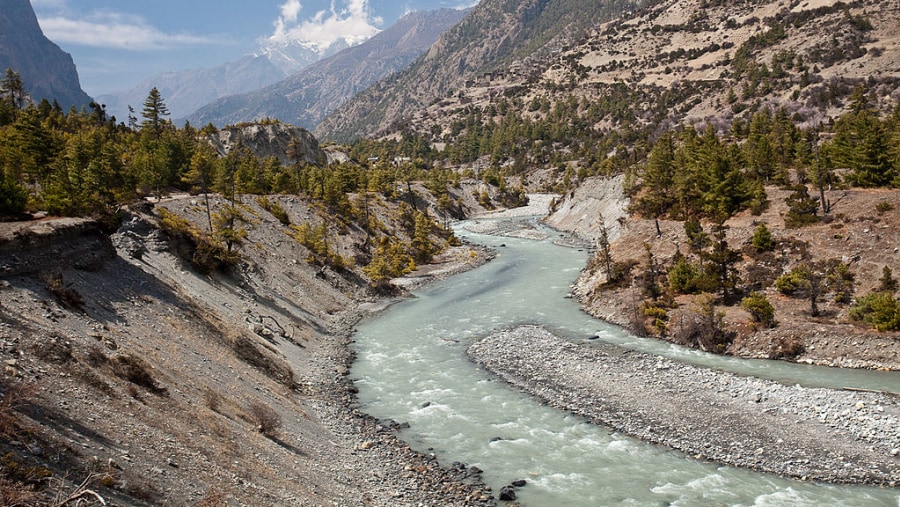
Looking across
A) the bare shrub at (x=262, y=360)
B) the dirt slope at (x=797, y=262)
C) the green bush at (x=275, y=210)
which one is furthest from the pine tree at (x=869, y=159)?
the green bush at (x=275, y=210)

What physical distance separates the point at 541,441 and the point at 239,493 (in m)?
15.1

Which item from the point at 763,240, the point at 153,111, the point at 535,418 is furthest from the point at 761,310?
the point at 153,111

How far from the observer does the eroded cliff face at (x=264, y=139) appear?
5084 inches

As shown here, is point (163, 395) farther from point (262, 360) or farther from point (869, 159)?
point (869, 159)

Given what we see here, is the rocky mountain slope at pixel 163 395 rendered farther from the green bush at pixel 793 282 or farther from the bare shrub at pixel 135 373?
the green bush at pixel 793 282

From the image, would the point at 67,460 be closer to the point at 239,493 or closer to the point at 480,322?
the point at 239,493


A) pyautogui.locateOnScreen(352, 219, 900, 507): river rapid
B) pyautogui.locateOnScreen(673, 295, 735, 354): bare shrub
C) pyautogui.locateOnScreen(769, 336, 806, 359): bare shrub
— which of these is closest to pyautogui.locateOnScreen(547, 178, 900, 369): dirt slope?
pyautogui.locateOnScreen(769, 336, 806, 359): bare shrub

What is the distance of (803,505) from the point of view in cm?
2008

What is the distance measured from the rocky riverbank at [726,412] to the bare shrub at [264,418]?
1555cm

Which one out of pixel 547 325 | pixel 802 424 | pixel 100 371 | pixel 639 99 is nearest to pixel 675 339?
pixel 547 325

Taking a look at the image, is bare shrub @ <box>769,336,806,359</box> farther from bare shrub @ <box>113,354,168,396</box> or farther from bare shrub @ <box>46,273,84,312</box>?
bare shrub @ <box>46,273,84,312</box>

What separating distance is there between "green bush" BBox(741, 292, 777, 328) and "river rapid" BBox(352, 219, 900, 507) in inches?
158

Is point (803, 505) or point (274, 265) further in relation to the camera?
point (274, 265)

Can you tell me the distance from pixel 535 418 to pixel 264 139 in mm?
125037
